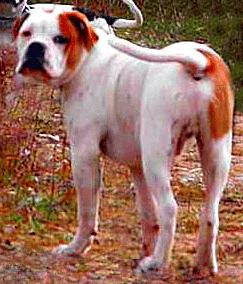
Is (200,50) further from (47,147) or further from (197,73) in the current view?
(47,147)

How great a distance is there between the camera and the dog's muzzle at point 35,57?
432 centimetres

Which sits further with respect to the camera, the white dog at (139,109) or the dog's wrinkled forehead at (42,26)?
the dog's wrinkled forehead at (42,26)

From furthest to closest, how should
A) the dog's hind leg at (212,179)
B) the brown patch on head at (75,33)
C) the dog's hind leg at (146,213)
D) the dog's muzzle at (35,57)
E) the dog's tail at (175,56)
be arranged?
the dog's hind leg at (146,213) → the brown patch on head at (75,33) → the dog's muzzle at (35,57) → the dog's hind leg at (212,179) → the dog's tail at (175,56)

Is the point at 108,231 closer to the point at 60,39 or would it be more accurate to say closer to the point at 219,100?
the point at 60,39

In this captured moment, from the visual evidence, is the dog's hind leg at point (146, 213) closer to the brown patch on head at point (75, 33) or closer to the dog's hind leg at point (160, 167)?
the dog's hind leg at point (160, 167)

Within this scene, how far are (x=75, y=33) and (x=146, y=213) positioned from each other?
83 cm

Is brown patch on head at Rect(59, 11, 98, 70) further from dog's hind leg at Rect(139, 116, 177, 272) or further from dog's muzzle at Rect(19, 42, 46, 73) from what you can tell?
dog's hind leg at Rect(139, 116, 177, 272)

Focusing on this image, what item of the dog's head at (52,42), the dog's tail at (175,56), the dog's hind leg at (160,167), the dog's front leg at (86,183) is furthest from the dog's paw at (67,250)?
the dog's tail at (175,56)

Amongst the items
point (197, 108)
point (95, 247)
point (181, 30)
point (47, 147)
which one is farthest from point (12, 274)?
point (181, 30)

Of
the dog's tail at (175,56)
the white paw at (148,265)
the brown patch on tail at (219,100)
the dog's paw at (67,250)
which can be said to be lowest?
the dog's paw at (67,250)

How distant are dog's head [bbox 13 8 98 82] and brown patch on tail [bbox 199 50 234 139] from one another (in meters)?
0.56

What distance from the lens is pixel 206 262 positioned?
14.6ft

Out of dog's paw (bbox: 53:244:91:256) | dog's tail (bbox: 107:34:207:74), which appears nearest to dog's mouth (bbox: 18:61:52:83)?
dog's tail (bbox: 107:34:207:74)

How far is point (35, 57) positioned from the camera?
4.32 m
